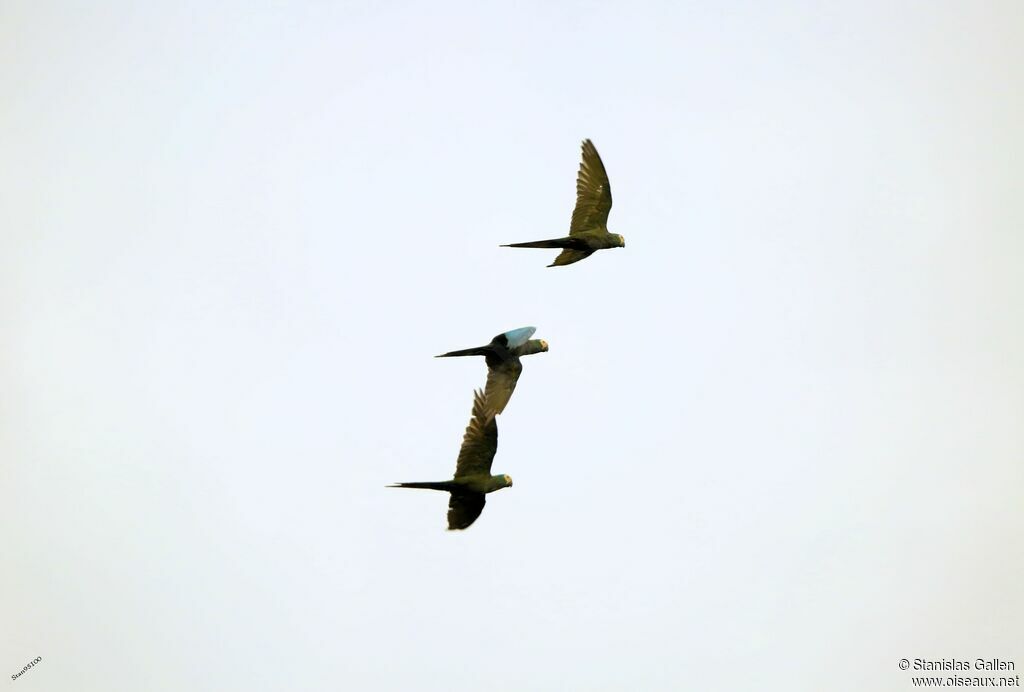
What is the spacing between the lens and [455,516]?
41688mm

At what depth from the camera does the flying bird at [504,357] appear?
42156mm

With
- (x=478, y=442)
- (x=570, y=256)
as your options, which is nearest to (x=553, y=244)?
(x=570, y=256)

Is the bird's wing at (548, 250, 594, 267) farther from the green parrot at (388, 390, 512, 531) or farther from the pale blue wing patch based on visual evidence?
the green parrot at (388, 390, 512, 531)

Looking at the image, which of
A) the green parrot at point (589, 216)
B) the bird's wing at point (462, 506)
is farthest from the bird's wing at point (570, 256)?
the bird's wing at point (462, 506)

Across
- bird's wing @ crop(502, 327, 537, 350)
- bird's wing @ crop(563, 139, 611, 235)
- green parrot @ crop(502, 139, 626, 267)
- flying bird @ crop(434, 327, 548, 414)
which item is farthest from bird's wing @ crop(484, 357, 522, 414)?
bird's wing @ crop(563, 139, 611, 235)

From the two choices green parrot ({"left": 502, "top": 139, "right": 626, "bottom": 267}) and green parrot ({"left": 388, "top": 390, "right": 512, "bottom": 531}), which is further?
green parrot ({"left": 502, "top": 139, "right": 626, "bottom": 267})

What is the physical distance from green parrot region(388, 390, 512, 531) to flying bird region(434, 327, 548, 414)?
0.60 m

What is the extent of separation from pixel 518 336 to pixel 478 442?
445cm

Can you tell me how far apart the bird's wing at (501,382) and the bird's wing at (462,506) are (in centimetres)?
252

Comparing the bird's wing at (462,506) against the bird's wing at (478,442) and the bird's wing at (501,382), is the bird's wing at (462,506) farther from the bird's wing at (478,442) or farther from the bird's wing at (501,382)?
the bird's wing at (501,382)

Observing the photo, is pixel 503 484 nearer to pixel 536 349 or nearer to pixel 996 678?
pixel 536 349

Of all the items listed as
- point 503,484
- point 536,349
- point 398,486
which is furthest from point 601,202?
point 398,486

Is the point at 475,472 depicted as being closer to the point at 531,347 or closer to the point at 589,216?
the point at 531,347

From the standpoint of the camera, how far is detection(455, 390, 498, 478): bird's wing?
134ft
